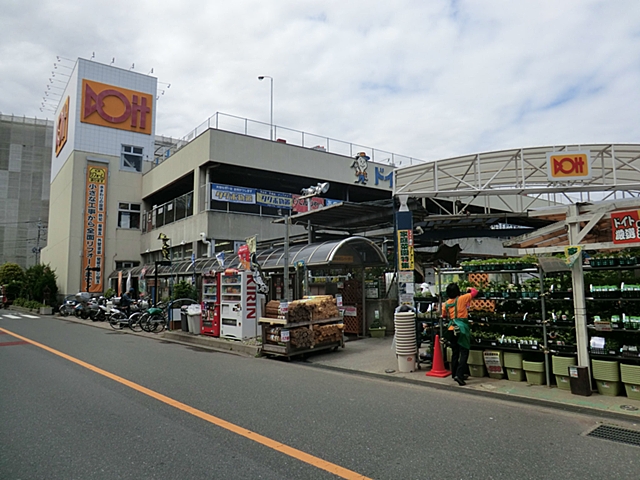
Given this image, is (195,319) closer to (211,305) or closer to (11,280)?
(211,305)

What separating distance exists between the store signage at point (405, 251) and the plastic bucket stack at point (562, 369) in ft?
15.2

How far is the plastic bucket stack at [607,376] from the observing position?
23.0 feet

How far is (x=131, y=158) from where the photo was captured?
3653cm

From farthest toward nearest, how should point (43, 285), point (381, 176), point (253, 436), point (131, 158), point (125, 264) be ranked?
1. point (131, 158)
2. point (125, 264)
3. point (381, 176)
4. point (43, 285)
5. point (253, 436)

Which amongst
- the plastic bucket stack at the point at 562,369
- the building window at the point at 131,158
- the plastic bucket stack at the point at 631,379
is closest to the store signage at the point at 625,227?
the plastic bucket stack at the point at 631,379

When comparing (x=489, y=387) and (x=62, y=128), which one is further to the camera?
(x=62, y=128)

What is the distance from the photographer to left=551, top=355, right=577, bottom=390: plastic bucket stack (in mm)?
7472

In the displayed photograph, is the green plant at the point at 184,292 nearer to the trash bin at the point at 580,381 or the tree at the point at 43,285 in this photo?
the trash bin at the point at 580,381

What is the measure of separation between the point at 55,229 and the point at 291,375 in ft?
121

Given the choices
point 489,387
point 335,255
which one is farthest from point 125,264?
point 489,387

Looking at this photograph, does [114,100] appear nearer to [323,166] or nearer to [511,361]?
[323,166]

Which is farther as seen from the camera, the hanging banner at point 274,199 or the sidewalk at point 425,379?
the hanging banner at point 274,199

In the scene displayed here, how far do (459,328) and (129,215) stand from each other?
33.0 meters

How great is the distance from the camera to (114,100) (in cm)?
3616
